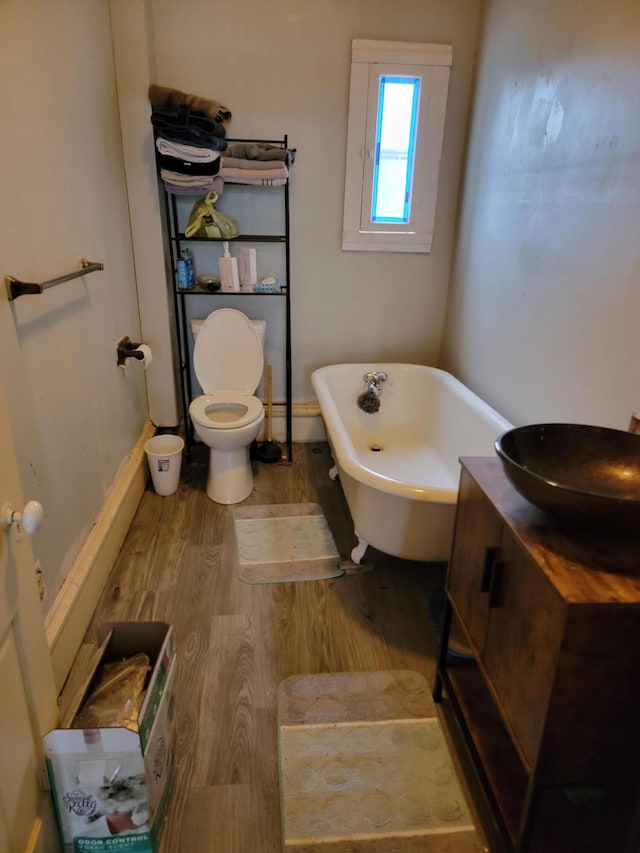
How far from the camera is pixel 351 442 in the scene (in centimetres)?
237

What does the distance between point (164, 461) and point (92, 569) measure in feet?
2.74

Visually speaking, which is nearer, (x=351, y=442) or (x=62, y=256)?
(x=62, y=256)

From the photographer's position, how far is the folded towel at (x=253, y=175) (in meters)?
2.74

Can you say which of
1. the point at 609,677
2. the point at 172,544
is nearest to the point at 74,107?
the point at 172,544

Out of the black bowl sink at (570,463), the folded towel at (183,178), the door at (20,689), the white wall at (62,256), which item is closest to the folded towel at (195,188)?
the folded towel at (183,178)

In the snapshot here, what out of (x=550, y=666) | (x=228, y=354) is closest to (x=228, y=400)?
(x=228, y=354)

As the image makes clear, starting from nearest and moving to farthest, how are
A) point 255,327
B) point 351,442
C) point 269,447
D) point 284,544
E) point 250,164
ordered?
1. point 351,442
2. point 284,544
3. point 250,164
4. point 255,327
5. point 269,447

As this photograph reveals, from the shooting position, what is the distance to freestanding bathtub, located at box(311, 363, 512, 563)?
76.5 inches

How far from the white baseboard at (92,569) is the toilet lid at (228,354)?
21.6 inches

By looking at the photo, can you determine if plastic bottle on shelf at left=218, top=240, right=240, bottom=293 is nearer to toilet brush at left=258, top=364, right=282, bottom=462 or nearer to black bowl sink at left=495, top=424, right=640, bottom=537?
toilet brush at left=258, top=364, right=282, bottom=462

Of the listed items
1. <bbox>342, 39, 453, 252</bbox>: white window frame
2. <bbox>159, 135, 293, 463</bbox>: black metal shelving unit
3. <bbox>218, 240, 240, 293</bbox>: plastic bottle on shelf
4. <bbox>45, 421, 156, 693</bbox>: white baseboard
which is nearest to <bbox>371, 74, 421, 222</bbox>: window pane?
<bbox>342, 39, 453, 252</bbox>: white window frame

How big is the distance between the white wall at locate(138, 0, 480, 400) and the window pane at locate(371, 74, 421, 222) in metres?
0.19

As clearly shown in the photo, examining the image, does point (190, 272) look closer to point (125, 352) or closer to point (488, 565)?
point (125, 352)

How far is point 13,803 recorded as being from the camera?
3.57 feet
